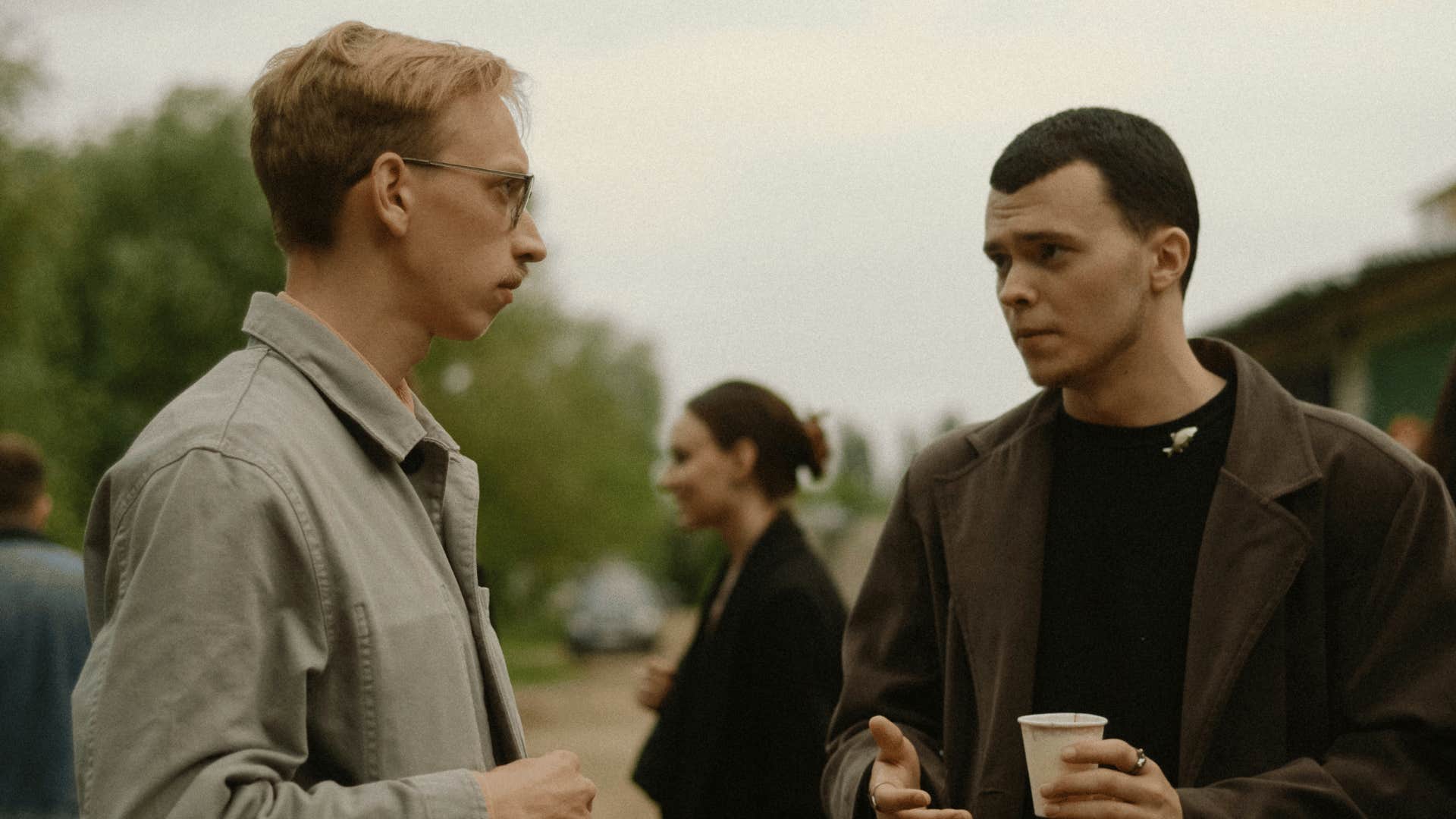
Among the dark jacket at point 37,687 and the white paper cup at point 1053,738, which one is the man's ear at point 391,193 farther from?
the dark jacket at point 37,687

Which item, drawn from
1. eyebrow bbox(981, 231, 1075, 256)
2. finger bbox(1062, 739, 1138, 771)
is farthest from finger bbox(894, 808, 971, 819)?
eyebrow bbox(981, 231, 1075, 256)

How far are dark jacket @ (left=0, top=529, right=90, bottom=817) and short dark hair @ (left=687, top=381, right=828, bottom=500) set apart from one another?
2.60m

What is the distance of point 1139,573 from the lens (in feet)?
10.2

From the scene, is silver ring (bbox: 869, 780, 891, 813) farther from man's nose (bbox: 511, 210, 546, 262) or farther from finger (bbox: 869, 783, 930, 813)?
man's nose (bbox: 511, 210, 546, 262)

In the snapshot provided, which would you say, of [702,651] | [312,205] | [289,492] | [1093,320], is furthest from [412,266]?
[702,651]

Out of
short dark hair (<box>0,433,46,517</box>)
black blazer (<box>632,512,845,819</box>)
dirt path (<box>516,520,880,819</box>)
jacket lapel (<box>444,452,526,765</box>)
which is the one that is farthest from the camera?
dirt path (<box>516,520,880,819</box>)

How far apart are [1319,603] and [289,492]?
1910 mm

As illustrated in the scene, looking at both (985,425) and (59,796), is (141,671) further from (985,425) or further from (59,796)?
(59,796)

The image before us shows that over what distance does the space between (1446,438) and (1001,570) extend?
1.42m

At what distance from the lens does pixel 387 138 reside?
2.39 metres

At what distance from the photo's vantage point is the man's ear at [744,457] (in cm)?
577

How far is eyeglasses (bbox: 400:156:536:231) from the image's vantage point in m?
2.43

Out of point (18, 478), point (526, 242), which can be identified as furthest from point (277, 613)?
point (18, 478)

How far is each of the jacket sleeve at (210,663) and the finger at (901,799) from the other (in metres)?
1.04
